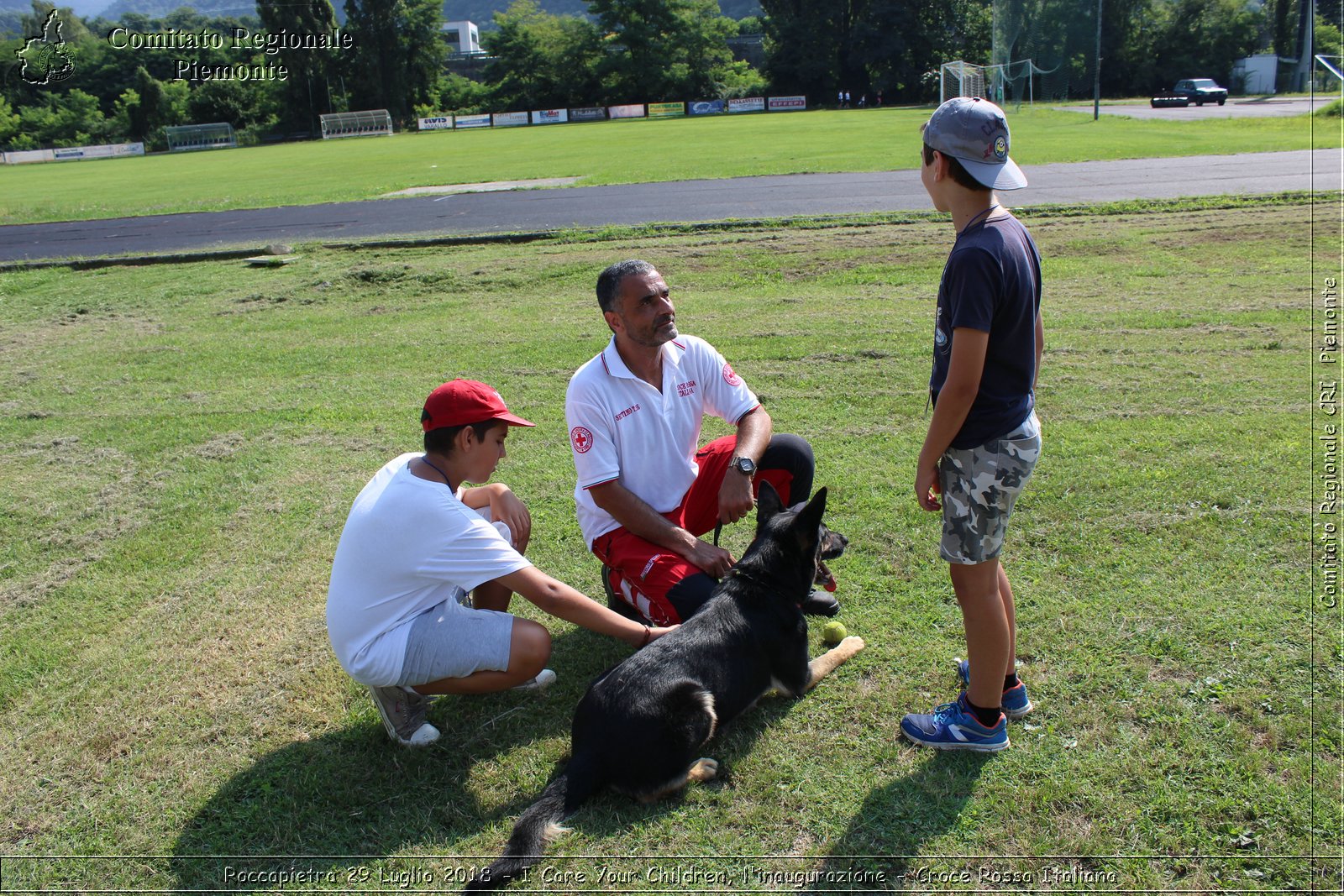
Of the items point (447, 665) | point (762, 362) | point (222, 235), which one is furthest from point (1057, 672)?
point (222, 235)

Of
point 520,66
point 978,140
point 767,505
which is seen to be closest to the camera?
point 978,140

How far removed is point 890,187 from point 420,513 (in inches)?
654

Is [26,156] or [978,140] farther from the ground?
[26,156]

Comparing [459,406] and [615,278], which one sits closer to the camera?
[459,406]

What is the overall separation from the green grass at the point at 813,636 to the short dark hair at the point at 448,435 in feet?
3.91

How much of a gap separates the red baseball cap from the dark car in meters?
55.6

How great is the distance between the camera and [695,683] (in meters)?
2.98

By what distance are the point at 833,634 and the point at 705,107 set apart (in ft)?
227

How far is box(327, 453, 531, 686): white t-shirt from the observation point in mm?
3043

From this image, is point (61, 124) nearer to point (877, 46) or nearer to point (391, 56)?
point (391, 56)

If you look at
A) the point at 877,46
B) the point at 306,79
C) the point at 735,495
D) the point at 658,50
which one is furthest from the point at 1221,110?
the point at 306,79

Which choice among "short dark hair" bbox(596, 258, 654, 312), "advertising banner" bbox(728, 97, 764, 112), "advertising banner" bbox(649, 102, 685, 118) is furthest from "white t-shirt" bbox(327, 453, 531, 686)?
"advertising banner" bbox(728, 97, 764, 112)

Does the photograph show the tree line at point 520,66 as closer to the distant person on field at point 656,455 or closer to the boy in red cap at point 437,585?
the distant person on field at point 656,455

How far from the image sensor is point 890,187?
17625mm
